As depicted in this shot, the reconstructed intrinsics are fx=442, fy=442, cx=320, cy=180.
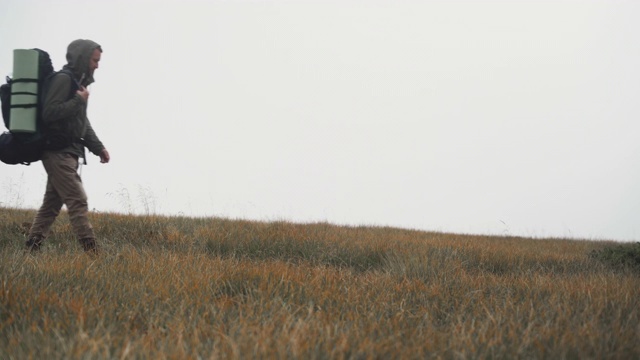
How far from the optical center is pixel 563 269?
5965 millimetres

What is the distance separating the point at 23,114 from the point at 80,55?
92cm

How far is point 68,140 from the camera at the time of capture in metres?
4.85

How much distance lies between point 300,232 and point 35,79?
12.7ft

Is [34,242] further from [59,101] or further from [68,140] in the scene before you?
[59,101]

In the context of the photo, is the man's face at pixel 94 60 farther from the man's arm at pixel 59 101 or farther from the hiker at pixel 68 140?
the man's arm at pixel 59 101

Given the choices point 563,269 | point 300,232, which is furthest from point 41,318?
point 563,269

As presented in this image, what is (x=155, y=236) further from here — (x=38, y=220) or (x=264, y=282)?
(x=264, y=282)

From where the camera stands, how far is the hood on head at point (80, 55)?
4934 millimetres

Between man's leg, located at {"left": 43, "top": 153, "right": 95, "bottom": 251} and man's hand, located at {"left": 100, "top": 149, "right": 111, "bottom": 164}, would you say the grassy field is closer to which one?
man's leg, located at {"left": 43, "top": 153, "right": 95, "bottom": 251}

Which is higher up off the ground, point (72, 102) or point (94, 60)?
point (94, 60)

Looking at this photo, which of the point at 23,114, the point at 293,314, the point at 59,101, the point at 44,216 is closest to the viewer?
the point at 293,314

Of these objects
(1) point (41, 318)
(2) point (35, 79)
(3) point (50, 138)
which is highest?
(2) point (35, 79)

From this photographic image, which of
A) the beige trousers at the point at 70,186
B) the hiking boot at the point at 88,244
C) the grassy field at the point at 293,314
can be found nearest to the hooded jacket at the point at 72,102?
the beige trousers at the point at 70,186

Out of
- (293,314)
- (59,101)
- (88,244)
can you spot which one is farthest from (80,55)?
(293,314)
